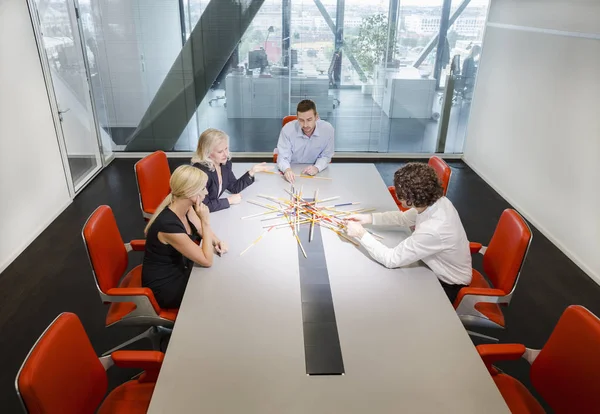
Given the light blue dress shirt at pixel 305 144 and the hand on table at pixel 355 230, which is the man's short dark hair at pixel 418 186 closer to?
the hand on table at pixel 355 230

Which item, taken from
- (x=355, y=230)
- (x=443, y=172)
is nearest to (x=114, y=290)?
(x=355, y=230)

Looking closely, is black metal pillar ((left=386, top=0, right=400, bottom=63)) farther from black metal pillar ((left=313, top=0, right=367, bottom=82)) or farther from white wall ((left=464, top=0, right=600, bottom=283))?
white wall ((left=464, top=0, right=600, bottom=283))

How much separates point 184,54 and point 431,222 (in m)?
5.01

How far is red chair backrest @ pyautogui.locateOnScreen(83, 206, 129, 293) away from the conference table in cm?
57

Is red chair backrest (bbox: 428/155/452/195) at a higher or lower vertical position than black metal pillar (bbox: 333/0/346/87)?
lower

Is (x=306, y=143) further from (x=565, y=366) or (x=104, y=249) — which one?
(x=565, y=366)

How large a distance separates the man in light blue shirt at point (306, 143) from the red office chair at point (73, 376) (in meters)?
2.18

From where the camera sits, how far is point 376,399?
163 centimetres

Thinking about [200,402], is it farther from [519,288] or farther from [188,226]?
[519,288]

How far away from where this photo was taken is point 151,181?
3510 millimetres

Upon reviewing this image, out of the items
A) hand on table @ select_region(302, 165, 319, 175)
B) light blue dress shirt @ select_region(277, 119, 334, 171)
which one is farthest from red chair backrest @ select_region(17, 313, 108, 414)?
light blue dress shirt @ select_region(277, 119, 334, 171)

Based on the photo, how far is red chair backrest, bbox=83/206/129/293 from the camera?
2.47 m

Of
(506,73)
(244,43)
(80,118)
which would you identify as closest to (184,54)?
(244,43)

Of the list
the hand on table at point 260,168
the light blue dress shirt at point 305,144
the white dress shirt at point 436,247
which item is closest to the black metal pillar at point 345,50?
the light blue dress shirt at point 305,144
